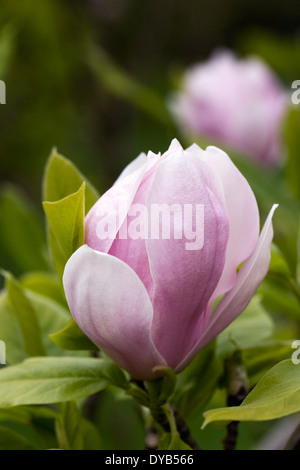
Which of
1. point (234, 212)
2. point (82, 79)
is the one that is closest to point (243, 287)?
point (234, 212)

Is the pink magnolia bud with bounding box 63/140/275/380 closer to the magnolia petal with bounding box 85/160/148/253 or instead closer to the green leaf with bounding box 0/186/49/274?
the magnolia petal with bounding box 85/160/148/253

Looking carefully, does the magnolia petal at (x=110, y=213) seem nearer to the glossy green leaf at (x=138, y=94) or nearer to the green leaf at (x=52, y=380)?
the green leaf at (x=52, y=380)

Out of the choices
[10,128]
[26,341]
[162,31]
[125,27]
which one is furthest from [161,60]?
[26,341]

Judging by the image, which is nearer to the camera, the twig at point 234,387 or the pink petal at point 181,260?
the pink petal at point 181,260

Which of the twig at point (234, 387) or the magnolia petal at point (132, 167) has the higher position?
the magnolia petal at point (132, 167)

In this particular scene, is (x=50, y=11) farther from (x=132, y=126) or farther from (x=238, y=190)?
(x=238, y=190)

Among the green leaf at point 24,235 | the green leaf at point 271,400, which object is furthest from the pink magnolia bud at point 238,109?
the green leaf at point 271,400
